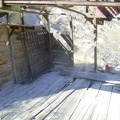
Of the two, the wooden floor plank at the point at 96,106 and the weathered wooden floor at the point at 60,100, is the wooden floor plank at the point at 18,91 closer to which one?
the weathered wooden floor at the point at 60,100

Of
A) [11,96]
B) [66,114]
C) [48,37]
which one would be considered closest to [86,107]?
[66,114]

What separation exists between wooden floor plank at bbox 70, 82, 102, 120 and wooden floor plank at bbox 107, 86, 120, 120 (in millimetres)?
604

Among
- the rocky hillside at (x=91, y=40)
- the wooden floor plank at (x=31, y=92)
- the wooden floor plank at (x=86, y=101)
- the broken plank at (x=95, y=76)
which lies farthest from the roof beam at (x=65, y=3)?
the rocky hillside at (x=91, y=40)

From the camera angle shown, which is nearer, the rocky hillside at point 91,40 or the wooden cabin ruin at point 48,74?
the wooden cabin ruin at point 48,74

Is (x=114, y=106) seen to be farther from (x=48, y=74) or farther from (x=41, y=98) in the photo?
(x=48, y=74)

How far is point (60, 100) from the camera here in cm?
625

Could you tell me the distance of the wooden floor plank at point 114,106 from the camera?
5.14 metres

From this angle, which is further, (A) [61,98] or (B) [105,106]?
(A) [61,98]

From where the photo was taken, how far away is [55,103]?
602cm

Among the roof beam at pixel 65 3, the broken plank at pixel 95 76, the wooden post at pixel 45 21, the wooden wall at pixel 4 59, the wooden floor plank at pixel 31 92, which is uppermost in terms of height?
the roof beam at pixel 65 3

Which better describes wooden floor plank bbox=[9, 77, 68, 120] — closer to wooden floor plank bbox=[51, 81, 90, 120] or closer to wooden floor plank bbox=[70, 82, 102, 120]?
wooden floor plank bbox=[51, 81, 90, 120]

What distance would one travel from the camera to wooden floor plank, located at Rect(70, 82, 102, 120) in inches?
206

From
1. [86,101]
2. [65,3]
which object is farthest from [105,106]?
[65,3]

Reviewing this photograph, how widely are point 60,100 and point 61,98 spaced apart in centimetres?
18
